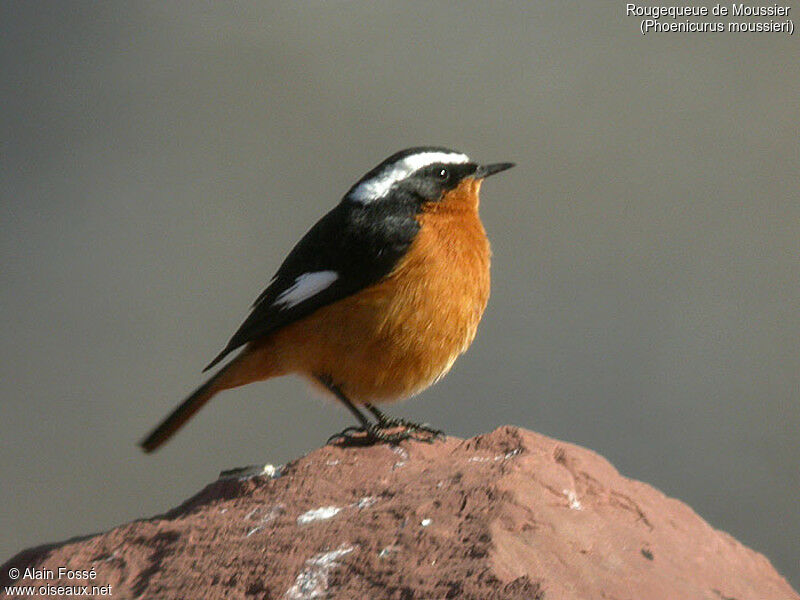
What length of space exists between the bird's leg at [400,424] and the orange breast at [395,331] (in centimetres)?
12

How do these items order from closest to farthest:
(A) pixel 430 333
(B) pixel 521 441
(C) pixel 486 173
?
(B) pixel 521 441 < (A) pixel 430 333 < (C) pixel 486 173

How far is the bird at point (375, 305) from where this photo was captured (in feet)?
15.0

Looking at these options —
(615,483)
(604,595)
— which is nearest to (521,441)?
(615,483)

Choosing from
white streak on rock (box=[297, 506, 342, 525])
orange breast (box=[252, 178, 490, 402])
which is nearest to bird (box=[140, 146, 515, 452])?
orange breast (box=[252, 178, 490, 402])

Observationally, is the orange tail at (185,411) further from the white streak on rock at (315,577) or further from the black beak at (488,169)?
the white streak on rock at (315,577)

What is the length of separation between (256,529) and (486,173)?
102 inches

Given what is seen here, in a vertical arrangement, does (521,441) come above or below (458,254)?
below

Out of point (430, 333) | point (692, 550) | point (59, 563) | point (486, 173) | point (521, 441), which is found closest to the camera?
point (692, 550)

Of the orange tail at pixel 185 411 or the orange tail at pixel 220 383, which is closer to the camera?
the orange tail at pixel 220 383

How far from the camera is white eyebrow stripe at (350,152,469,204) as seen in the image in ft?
16.7

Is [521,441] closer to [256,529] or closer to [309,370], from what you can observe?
[256,529]

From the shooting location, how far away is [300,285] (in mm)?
4762

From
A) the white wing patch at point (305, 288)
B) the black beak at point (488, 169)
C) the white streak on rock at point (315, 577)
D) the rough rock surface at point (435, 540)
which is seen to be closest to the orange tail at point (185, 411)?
the white wing patch at point (305, 288)

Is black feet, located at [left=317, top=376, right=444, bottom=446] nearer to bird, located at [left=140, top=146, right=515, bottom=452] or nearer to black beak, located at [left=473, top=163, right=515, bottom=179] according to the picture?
bird, located at [left=140, top=146, right=515, bottom=452]
